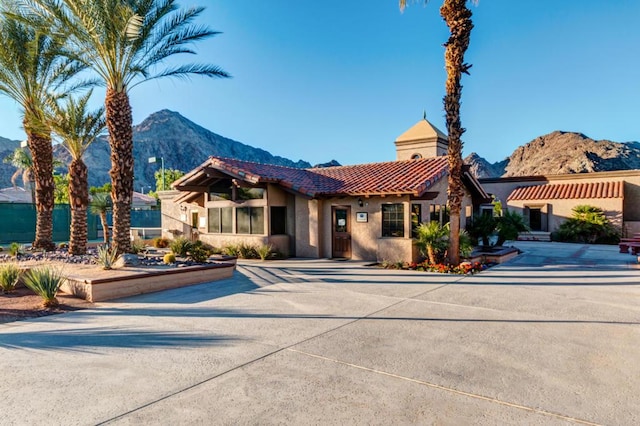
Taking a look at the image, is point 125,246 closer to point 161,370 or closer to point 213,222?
point 213,222

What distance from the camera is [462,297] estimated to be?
9.77 metres

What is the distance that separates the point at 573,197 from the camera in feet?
85.4

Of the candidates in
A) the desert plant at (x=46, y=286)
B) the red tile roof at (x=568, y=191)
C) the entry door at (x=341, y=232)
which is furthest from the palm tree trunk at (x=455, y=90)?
the red tile roof at (x=568, y=191)

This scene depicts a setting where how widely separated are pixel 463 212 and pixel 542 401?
57.3ft

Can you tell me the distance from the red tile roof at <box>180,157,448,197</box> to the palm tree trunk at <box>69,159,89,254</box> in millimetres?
4934

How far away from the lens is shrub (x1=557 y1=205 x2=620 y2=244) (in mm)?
24094

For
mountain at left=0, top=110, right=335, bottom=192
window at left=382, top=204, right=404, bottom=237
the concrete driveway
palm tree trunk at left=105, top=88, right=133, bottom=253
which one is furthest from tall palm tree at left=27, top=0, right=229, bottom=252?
mountain at left=0, top=110, right=335, bottom=192

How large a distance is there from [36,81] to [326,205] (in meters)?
13.3

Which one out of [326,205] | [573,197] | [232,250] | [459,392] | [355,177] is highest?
[355,177]

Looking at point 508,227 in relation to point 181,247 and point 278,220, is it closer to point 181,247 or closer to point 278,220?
point 278,220

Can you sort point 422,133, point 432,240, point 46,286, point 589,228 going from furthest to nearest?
1. point 422,133
2. point 589,228
3. point 432,240
4. point 46,286

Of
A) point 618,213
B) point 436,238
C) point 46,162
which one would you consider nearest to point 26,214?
point 46,162

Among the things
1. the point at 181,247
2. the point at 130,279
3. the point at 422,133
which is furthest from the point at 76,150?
the point at 422,133

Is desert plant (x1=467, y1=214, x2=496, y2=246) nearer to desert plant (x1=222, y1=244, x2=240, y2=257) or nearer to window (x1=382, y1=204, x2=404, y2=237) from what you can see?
window (x1=382, y1=204, x2=404, y2=237)
